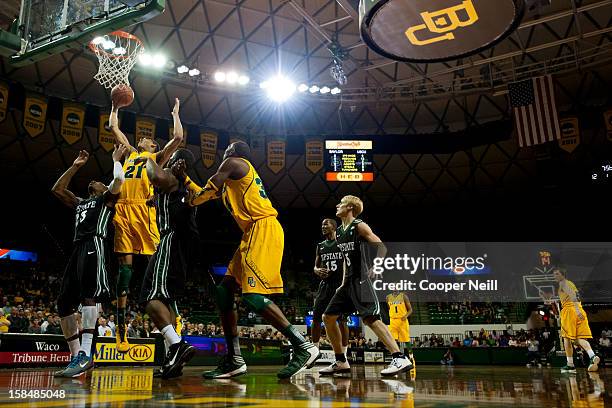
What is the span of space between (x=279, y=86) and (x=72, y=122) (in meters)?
7.37

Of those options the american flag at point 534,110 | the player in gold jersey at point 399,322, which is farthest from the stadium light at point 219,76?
the player in gold jersey at point 399,322

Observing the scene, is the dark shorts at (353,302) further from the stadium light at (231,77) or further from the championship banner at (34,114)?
the stadium light at (231,77)

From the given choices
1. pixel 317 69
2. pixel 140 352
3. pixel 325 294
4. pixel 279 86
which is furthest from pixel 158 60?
pixel 325 294

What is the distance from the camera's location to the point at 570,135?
17.5 meters

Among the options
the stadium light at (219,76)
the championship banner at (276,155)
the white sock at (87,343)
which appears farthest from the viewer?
the championship banner at (276,155)

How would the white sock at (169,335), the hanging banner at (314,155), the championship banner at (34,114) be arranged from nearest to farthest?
the white sock at (169,335), the championship banner at (34,114), the hanging banner at (314,155)

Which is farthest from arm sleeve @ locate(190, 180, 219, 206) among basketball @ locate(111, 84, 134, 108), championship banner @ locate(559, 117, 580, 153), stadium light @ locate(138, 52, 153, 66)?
championship banner @ locate(559, 117, 580, 153)

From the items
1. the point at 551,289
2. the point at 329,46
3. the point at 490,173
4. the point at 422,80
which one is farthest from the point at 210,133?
the point at 551,289

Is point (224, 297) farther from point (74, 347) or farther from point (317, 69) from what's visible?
point (317, 69)

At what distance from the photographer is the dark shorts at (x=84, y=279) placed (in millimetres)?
4828

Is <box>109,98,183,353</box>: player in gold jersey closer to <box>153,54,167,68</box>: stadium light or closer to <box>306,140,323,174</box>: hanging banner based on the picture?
<box>153,54,167,68</box>: stadium light

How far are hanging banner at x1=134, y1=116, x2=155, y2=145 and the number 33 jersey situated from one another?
1476 centimetres

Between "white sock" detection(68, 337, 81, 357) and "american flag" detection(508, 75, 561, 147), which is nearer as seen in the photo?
"white sock" detection(68, 337, 81, 357)

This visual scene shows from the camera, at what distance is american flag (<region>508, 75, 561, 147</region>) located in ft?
54.1
